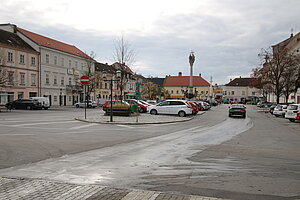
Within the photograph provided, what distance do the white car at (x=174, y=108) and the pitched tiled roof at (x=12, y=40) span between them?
2946 cm

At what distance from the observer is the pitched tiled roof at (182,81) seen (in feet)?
402

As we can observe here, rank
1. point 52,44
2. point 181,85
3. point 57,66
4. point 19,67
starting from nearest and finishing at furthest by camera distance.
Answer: point 19,67 < point 57,66 < point 52,44 < point 181,85

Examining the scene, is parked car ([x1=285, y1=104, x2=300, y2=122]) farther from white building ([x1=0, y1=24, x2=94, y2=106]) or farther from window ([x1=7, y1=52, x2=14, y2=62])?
white building ([x1=0, y1=24, x2=94, y2=106])

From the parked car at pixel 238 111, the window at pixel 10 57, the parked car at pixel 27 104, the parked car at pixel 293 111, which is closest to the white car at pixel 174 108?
the parked car at pixel 238 111

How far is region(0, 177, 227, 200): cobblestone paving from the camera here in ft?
16.7

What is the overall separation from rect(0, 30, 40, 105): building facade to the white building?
134 cm

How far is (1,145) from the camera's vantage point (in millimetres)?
10297

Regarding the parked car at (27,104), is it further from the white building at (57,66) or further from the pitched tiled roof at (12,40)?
the white building at (57,66)

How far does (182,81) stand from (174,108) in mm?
95695

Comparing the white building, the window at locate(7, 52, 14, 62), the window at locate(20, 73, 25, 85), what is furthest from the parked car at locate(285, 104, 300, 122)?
the white building

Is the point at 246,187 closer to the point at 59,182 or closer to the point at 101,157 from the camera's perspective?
the point at 59,182

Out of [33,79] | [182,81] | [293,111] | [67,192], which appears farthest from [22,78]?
[182,81]

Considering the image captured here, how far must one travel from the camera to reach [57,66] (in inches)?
2298

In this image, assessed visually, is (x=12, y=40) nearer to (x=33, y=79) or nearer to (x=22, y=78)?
(x=22, y=78)
